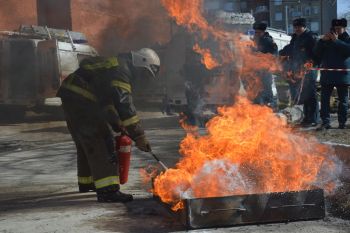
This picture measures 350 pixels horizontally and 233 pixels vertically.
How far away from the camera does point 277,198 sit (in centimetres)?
401

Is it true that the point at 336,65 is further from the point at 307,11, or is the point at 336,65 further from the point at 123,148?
the point at 307,11

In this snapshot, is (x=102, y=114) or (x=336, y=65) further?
(x=336, y=65)

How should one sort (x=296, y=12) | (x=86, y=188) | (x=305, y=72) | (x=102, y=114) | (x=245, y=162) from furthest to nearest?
1. (x=296, y=12)
2. (x=305, y=72)
3. (x=86, y=188)
4. (x=245, y=162)
5. (x=102, y=114)

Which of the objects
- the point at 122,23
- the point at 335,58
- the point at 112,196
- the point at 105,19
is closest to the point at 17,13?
the point at 105,19

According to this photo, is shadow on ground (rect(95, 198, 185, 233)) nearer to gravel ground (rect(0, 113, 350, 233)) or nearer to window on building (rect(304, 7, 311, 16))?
gravel ground (rect(0, 113, 350, 233))

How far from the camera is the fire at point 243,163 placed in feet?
14.5

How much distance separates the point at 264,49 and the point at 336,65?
58.3 inches

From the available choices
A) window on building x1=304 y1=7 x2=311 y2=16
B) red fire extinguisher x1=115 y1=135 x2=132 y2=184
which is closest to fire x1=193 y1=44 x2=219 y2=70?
red fire extinguisher x1=115 y1=135 x2=132 y2=184

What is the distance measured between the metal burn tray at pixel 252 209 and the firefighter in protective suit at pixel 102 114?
1.09m

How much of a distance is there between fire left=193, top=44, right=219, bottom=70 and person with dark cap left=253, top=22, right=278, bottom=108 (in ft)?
4.41

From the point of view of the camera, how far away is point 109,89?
16.2 ft

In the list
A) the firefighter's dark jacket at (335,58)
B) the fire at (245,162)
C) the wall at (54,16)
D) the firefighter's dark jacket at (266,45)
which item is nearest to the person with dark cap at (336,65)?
the firefighter's dark jacket at (335,58)

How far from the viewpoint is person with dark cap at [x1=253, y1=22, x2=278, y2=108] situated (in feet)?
30.0

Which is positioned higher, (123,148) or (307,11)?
(307,11)
